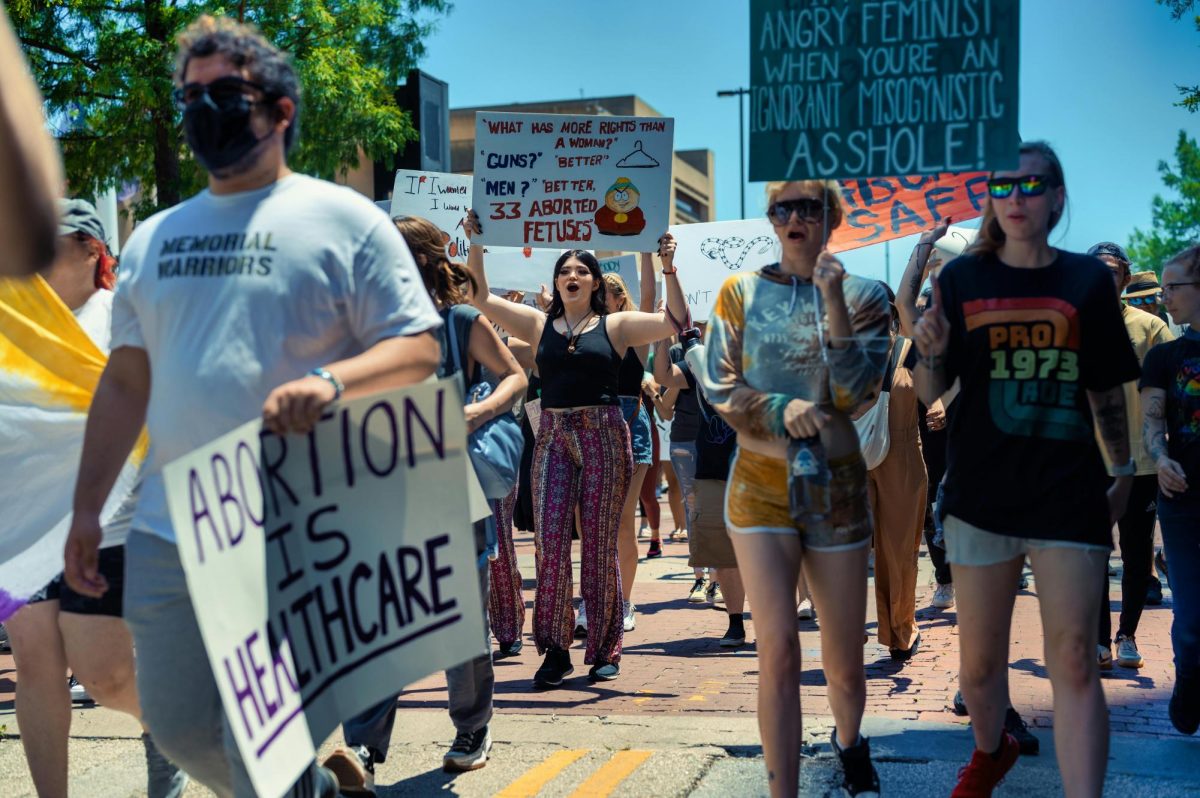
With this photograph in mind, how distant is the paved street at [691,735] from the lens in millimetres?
4844

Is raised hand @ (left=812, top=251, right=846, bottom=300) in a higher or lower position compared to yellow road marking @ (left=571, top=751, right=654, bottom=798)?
higher

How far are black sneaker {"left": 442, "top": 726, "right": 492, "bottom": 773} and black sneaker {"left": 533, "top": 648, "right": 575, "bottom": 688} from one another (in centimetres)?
146

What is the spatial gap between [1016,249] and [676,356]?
5.91 meters

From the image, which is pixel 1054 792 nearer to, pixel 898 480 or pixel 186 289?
pixel 898 480

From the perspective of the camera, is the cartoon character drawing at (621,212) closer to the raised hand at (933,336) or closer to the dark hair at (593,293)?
the dark hair at (593,293)

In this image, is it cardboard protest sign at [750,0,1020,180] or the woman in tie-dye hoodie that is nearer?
the woman in tie-dye hoodie

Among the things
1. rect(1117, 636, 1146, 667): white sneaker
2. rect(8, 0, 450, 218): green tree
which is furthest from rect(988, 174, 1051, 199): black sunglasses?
rect(8, 0, 450, 218): green tree

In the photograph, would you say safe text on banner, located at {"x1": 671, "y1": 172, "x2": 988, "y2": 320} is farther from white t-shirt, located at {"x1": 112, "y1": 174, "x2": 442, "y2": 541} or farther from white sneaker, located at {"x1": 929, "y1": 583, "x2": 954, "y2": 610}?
white sneaker, located at {"x1": 929, "y1": 583, "x2": 954, "y2": 610}

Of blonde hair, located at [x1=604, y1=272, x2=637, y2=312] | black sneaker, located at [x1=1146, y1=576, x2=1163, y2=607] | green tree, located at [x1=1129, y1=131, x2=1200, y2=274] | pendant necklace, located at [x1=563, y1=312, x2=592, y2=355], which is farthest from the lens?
green tree, located at [x1=1129, y1=131, x2=1200, y2=274]

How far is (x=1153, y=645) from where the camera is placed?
777cm

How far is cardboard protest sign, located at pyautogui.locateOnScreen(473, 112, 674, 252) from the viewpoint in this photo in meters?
7.51

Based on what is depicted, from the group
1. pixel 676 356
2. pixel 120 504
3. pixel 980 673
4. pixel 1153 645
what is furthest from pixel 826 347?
pixel 676 356

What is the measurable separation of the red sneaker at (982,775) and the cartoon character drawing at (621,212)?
3768mm

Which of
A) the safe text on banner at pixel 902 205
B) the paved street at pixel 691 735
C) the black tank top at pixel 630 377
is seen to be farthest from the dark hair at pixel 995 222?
the black tank top at pixel 630 377
